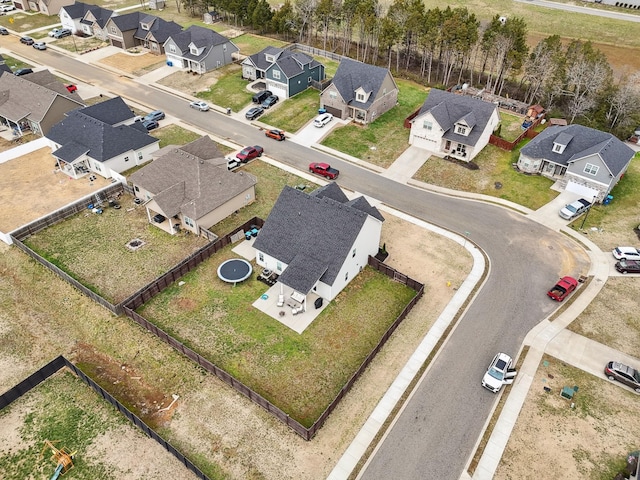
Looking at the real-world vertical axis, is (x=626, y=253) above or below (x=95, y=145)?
below

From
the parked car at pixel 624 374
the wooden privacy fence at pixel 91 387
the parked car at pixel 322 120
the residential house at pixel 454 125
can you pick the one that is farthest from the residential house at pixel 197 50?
the parked car at pixel 624 374

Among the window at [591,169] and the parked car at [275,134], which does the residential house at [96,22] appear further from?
the window at [591,169]

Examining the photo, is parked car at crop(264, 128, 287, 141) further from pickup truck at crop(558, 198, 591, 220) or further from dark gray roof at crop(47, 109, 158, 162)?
pickup truck at crop(558, 198, 591, 220)

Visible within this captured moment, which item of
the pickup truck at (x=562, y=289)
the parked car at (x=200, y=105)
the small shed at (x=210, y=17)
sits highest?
the small shed at (x=210, y=17)

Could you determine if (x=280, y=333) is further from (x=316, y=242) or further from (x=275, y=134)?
(x=275, y=134)

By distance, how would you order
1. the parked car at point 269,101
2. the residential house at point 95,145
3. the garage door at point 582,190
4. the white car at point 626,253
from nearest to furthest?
the white car at point 626,253 < the garage door at point 582,190 < the residential house at point 95,145 < the parked car at point 269,101

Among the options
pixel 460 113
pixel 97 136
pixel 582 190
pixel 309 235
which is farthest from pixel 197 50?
pixel 582 190

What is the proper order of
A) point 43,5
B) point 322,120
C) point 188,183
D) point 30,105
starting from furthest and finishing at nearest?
1. point 43,5
2. point 322,120
3. point 30,105
4. point 188,183
